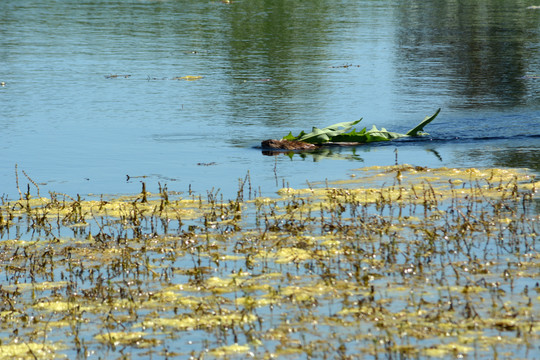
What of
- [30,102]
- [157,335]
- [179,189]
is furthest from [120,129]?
[157,335]

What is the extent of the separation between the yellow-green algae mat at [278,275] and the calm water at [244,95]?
6.06ft

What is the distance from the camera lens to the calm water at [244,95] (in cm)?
1479

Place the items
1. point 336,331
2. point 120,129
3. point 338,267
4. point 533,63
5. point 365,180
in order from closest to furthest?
point 336,331, point 338,267, point 365,180, point 120,129, point 533,63

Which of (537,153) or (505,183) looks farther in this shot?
(537,153)

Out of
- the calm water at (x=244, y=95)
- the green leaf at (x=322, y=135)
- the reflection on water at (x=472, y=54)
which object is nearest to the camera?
the calm water at (x=244, y=95)

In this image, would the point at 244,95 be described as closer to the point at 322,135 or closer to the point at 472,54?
the point at 322,135

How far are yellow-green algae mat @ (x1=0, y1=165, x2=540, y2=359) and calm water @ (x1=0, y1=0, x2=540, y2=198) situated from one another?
1849mm

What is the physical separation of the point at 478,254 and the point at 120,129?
10.7 meters

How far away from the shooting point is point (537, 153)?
15117 mm

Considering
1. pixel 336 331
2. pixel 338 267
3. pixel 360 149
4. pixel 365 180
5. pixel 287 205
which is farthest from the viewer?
pixel 360 149

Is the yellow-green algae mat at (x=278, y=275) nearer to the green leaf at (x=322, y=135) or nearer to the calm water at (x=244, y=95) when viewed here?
the calm water at (x=244, y=95)

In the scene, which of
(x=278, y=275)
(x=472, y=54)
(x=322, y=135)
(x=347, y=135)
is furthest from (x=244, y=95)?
(x=278, y=275)

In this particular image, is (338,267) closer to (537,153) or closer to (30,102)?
(537,153)

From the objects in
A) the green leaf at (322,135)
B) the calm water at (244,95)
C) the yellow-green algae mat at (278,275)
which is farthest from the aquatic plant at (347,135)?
the yellow-green algae mat at (278,275)
